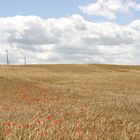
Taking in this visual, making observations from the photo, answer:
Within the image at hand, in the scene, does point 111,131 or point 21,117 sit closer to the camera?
point 111,131

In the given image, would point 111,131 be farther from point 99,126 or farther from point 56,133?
point 56,133

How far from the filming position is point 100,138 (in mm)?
9227

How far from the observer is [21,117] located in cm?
1166

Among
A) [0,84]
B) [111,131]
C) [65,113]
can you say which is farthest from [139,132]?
[0,84]

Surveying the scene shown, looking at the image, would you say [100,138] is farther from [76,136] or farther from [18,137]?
[18,137]

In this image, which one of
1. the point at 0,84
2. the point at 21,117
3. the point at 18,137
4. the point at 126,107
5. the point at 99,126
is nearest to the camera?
the point at 18,137

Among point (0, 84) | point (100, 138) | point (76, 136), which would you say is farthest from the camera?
point (0, 84)

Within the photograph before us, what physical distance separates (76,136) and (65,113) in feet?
17.4

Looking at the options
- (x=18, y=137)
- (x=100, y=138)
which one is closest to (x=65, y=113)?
(x=100, y=138)

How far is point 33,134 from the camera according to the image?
25.3ft

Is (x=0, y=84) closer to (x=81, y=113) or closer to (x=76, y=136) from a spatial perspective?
(x=81, y=113)

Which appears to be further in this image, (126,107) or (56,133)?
(126,107)

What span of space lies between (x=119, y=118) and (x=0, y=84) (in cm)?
2029

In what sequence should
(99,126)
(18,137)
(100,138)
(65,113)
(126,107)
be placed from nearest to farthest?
(18,137), (100,138), (99,126), (65,113), (126,107)
